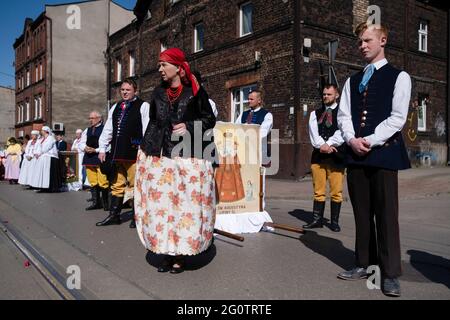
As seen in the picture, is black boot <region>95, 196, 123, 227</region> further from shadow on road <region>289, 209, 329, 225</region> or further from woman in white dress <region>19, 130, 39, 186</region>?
woman in white dress <region>19, 130, 39, 186</region>

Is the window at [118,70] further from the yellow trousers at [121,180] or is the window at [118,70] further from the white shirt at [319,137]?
the white shirt at [319,137]

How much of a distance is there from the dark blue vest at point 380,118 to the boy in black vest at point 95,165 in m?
5.86

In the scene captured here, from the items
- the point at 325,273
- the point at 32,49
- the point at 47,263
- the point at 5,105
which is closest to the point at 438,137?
the point at 325,273

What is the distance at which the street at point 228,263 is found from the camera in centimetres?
339

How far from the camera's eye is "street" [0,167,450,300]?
133 inches

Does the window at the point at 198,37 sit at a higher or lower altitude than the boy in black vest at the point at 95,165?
higher

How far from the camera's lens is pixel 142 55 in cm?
2394

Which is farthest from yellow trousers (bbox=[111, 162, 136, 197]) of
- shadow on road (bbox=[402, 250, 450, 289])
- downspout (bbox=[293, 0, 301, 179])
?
downspout (bbox=[293, 0, 301, 179])

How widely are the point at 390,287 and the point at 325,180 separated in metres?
2.90

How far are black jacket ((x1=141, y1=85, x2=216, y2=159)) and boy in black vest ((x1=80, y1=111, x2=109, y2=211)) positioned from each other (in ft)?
14.8

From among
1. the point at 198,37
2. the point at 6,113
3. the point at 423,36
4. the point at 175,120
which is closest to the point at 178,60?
the point at 175,120

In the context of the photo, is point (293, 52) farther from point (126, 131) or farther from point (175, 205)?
point (175, 205)

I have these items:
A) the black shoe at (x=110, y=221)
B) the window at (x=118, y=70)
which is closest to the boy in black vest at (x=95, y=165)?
the black shoe at (x=110, y=221)
